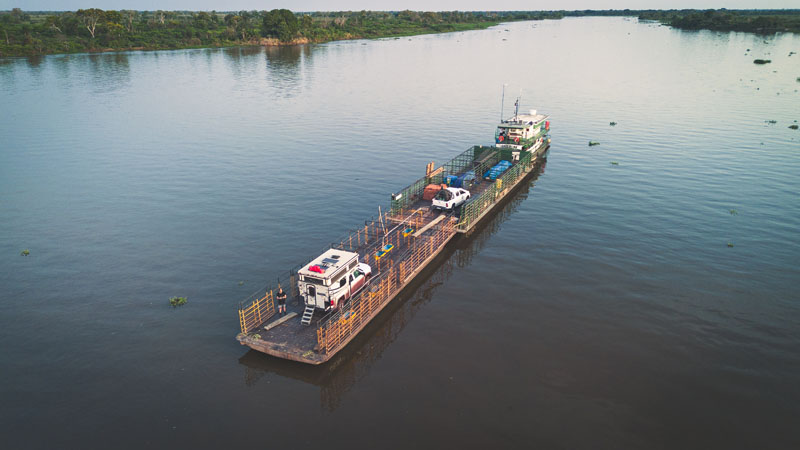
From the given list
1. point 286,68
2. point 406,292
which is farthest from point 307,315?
point 286,68

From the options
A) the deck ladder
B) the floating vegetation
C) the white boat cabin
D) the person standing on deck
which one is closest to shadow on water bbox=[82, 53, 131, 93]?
the white boat cabin

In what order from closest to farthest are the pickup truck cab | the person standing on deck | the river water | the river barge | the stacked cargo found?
the river water → the river barge → the person standing on deck → the pickup truck cab → the stacked cargo

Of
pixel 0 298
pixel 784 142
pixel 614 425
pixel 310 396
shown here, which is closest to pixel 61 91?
pixel 0 298

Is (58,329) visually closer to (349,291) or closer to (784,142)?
(349,291)

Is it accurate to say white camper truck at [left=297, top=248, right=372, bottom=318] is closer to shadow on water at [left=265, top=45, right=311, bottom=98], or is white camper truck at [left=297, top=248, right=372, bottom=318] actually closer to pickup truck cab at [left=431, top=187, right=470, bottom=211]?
pickup truck cab at [left=431, top=187, right=470, bottom=211]

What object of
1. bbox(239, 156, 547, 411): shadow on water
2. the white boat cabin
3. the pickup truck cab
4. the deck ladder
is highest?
the white boat cabin

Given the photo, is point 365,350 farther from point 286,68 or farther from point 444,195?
point 286,68

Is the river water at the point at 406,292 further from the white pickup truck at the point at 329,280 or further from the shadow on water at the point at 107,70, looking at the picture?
the shadow on water at the point at 107,70
